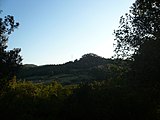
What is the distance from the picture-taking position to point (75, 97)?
1369 inches

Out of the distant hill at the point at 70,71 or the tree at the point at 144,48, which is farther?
the distant hill at the point at 70,71

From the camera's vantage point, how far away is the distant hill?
11975cm

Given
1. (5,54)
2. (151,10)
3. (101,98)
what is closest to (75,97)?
(101,98)

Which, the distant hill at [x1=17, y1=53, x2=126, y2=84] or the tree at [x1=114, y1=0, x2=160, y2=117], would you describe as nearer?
the tree at [x1=114, y1=0, x2=160, y2=117]

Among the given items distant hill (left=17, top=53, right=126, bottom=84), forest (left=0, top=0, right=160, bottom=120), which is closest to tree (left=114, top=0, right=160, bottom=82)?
forest (left=0, top=0, right=160, bottom=120)

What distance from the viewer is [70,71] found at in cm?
13738

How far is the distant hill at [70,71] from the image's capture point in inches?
4715

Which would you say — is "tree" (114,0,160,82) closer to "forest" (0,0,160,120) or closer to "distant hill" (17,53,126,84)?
"forest" (0,0,160,120)

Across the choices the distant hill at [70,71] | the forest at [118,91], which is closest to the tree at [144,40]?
→ the forest at [118,91]

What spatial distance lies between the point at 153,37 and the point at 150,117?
8357 mm

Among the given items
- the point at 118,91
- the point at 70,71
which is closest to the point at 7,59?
the point at 118,91

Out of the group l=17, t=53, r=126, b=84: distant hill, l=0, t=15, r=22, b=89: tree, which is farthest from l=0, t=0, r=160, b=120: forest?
l=17, t=53, r=126, b=84: distant hill

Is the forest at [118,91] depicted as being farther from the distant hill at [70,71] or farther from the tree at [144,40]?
the distant hill at [70,71]

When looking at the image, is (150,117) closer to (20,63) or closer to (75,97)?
(75,97)
